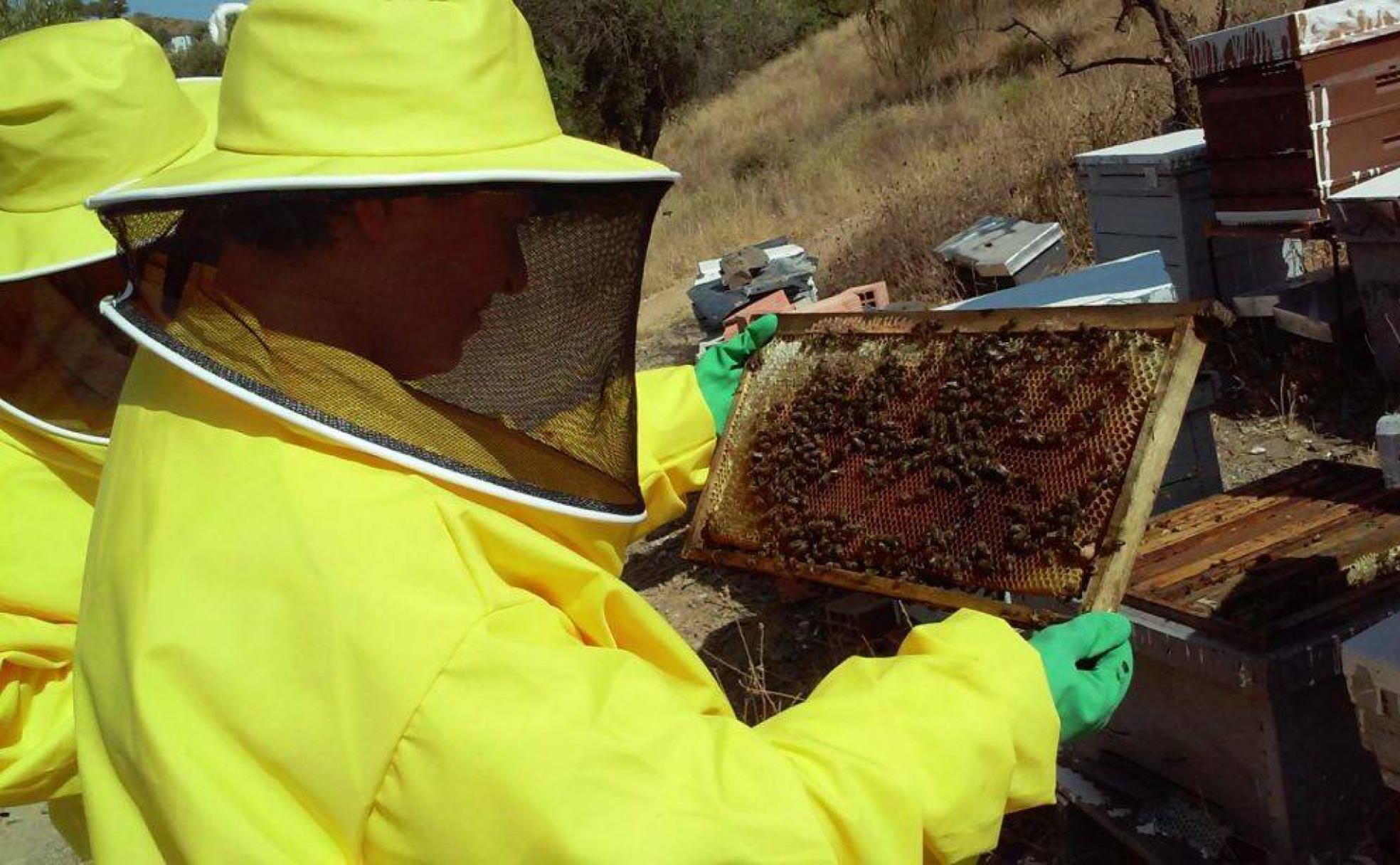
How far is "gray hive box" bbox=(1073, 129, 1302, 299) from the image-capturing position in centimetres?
626

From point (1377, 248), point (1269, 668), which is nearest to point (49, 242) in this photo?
point (1269, 668)

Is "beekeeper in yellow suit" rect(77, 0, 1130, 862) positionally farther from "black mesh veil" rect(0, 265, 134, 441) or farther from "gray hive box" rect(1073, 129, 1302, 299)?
"gray hive box" rect(1073, 129, 1302, 299)

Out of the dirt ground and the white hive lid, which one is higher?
the white hive lid

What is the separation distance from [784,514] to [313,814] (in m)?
2.38

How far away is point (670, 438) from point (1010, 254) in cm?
492

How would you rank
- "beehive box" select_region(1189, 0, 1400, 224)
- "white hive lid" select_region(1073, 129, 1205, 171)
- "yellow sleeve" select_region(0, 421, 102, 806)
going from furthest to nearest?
"white hive lid" select_region(1073, 129, 1205, 171) < "beehive box" select_region(1189, 0, 1400, 224) < "yellow sleeve" select_region(0, 421, 102, 806)

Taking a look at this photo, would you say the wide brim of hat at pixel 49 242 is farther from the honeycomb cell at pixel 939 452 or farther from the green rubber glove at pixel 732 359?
the honeycomb cell at pixel 939 452

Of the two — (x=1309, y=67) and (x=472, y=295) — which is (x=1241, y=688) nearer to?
(x=472, y=295)

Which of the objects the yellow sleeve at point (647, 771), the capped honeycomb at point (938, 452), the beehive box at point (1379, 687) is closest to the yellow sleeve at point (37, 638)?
the yellow sleeve at point (647, 771)

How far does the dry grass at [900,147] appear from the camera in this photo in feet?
33.0

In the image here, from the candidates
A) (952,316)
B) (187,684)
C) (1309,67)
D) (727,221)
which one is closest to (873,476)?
(952,316)

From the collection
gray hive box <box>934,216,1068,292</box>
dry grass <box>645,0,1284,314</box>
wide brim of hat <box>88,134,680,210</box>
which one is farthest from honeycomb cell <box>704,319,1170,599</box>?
dry grass <box>645,0,1284,314</box>

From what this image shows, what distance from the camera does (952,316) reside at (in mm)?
3746

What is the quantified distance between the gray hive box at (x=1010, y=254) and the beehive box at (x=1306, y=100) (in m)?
1.60
